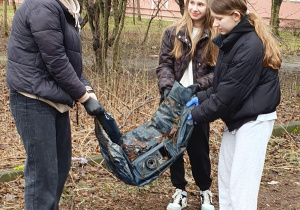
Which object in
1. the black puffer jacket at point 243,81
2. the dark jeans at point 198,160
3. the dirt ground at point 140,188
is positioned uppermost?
the black puffer jacket at point 243,81

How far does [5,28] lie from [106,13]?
338 inches

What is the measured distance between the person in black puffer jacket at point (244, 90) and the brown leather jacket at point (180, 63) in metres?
0.54

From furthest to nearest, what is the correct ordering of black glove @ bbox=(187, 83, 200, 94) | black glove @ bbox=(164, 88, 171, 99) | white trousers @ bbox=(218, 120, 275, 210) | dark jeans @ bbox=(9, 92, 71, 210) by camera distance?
black glove @ bbox=(164, 88, 171, 99) → black glove @ bbox=(187, 83, 200, 94) → white trousers @ bbox=(218, 120, 275, 210) → dark jeans @ bbox=(9, 92, 71, 210)

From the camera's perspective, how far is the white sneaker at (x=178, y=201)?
419cm

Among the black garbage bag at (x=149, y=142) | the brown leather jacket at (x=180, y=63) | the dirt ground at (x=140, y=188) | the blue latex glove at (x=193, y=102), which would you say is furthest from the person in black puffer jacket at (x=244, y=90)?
the dirt ground at (x=140, y=188)

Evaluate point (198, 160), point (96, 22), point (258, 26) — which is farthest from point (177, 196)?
point (96, 22)

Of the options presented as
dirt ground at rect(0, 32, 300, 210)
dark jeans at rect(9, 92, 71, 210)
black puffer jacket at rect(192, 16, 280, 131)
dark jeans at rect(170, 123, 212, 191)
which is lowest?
dirt ground at rect(0, 32, 300, 210)

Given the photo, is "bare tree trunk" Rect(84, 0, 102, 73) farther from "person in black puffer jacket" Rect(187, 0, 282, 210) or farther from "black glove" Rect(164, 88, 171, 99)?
"person in black puffer jacket" Rect(187, 0, 282, 210)

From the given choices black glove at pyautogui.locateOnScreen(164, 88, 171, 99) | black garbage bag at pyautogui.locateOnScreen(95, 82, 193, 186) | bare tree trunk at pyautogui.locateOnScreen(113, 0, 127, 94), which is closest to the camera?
black garbage bag at pyautogui.locateOnScreen(95, 82, 193, 186)

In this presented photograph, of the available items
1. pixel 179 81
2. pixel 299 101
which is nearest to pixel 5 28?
pixel 299 101

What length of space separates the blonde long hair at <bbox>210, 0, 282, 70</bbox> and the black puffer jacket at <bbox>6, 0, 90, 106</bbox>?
1.01 m

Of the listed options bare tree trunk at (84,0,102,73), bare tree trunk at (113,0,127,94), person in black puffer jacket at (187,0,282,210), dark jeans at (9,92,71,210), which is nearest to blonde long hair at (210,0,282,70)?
person in black puffer jacket at (187,0,282,210)

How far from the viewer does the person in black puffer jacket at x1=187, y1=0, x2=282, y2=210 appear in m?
3.19

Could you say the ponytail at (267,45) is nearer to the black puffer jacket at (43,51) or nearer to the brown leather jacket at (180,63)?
the brown leather jacket at (180,63)
